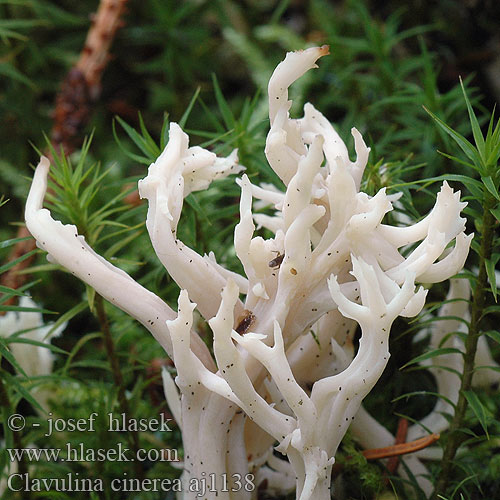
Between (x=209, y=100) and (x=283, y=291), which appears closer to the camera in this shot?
(x=283, y=291)

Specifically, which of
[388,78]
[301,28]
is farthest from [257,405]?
[301,28]

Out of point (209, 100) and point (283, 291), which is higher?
point (209, 100)

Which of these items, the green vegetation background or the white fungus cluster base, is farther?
the green vegetation background

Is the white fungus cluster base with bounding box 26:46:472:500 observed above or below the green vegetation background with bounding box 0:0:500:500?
below

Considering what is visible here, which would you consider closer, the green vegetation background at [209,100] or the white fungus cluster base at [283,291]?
the white fungus cluster base at [283,291]

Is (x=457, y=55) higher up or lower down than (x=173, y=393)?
higher up

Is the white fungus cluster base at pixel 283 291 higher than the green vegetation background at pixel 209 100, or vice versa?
the green vegetation background at pixel 209 100

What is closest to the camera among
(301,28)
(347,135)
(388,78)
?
(347,135)

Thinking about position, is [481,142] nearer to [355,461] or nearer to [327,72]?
[355,461]
